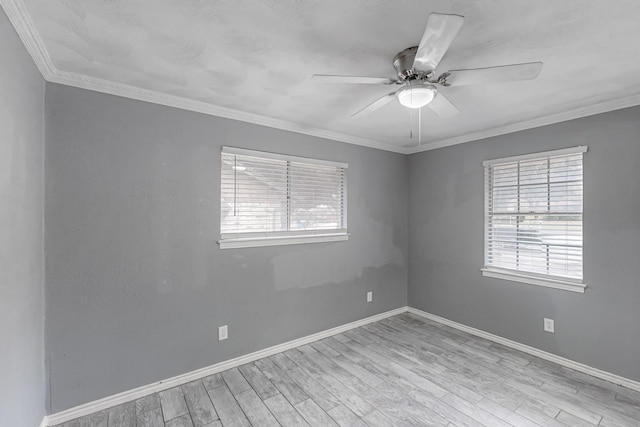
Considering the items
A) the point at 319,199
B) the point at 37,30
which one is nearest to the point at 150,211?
the point at 37,30

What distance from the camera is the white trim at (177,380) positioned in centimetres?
201

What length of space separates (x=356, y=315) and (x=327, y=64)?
2925 mm

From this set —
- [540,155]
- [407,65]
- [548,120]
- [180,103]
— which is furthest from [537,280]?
[180,103]

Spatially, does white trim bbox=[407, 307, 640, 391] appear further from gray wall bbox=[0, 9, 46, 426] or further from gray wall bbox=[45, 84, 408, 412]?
gray wall bbox=[0, 9, 46, 426]

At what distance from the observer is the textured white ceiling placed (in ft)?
4.46

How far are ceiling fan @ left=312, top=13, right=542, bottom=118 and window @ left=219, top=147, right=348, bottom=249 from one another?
1.37 meters

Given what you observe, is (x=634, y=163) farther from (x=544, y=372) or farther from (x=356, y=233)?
(x=356, y=233)

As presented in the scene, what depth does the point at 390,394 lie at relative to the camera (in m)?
2.30

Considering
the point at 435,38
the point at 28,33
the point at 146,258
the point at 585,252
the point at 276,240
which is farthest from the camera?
the point at 276,240

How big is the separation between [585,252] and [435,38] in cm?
261

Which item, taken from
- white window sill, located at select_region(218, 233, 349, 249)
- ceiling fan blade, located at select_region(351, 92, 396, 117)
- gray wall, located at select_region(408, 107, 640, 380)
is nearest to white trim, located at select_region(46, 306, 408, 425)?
white window sill, located at select_region(218, 233, 349, 249)

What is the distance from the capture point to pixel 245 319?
2785 millimetres

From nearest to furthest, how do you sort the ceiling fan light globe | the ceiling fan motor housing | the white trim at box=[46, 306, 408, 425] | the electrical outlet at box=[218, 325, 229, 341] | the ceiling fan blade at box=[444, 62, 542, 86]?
the ceiling fan blade at box=[444, 62, 542, 86] → the ceiling fan motor housing → the ceiling fan light globe → the white trim at box=[46, 306, 408, 425] → the electrical outlet at box=[218, 325, 229, 341]

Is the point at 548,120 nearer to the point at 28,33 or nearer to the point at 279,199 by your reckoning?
the point at 279,199
